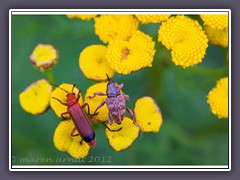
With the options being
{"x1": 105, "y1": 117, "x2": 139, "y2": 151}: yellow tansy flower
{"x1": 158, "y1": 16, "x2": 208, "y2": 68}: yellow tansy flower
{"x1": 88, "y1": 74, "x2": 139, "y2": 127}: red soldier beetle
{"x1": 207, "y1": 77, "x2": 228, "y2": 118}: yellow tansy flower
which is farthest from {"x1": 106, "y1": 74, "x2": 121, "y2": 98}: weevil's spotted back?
{"x1": 207, "y1": 77, "x2": 228, "y2": 118}: yellow tansy flower

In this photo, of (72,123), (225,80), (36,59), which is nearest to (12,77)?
(36,59)

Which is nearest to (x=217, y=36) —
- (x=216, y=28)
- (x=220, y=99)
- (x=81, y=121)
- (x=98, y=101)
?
(x=216, y=28)

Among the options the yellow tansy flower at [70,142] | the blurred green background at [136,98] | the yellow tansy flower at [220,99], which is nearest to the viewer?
the yellow tansy flower at [70,142]

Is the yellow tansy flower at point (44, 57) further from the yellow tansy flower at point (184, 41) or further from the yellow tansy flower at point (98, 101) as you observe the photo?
the yellow tansy flower at point (184, 41)

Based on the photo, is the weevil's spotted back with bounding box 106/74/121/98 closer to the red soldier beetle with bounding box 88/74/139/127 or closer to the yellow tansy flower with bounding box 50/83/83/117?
the red soldier beetle with bounding box 88/74/139/127

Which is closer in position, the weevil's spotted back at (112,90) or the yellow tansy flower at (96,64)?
the weevil's spotted back at (112,90)

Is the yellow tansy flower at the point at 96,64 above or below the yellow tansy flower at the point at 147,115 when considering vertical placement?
above

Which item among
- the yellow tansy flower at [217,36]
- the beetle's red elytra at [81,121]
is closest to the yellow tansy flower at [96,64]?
the beetle's red elytra at [81,121]
